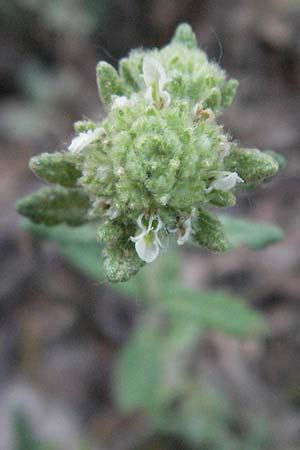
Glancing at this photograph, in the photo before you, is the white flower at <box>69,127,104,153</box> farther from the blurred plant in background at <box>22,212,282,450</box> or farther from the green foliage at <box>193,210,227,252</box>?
the blurred plant in background at <box>22,212,282,450</box>

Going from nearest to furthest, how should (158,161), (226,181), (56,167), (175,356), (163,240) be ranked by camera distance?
(158,161) < (226,181) < (163,240) < (56,167) < (175,356)

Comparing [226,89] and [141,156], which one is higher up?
[226,89]

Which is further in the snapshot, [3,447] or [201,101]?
[3,447]

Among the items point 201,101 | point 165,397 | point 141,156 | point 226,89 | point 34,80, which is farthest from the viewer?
point 34,80

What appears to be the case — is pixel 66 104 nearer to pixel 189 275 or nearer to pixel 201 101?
pixel 189 275

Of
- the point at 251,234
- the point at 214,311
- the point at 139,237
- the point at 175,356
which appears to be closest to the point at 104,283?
the point at 175,356

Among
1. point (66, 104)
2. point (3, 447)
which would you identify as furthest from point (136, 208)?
point (66, 104)

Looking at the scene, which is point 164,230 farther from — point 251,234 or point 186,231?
point 251,234

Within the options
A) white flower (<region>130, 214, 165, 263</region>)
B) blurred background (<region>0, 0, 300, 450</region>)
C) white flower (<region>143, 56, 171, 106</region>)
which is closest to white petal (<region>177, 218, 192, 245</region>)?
white flower (<region>130, 214, 165, 263</region>)
